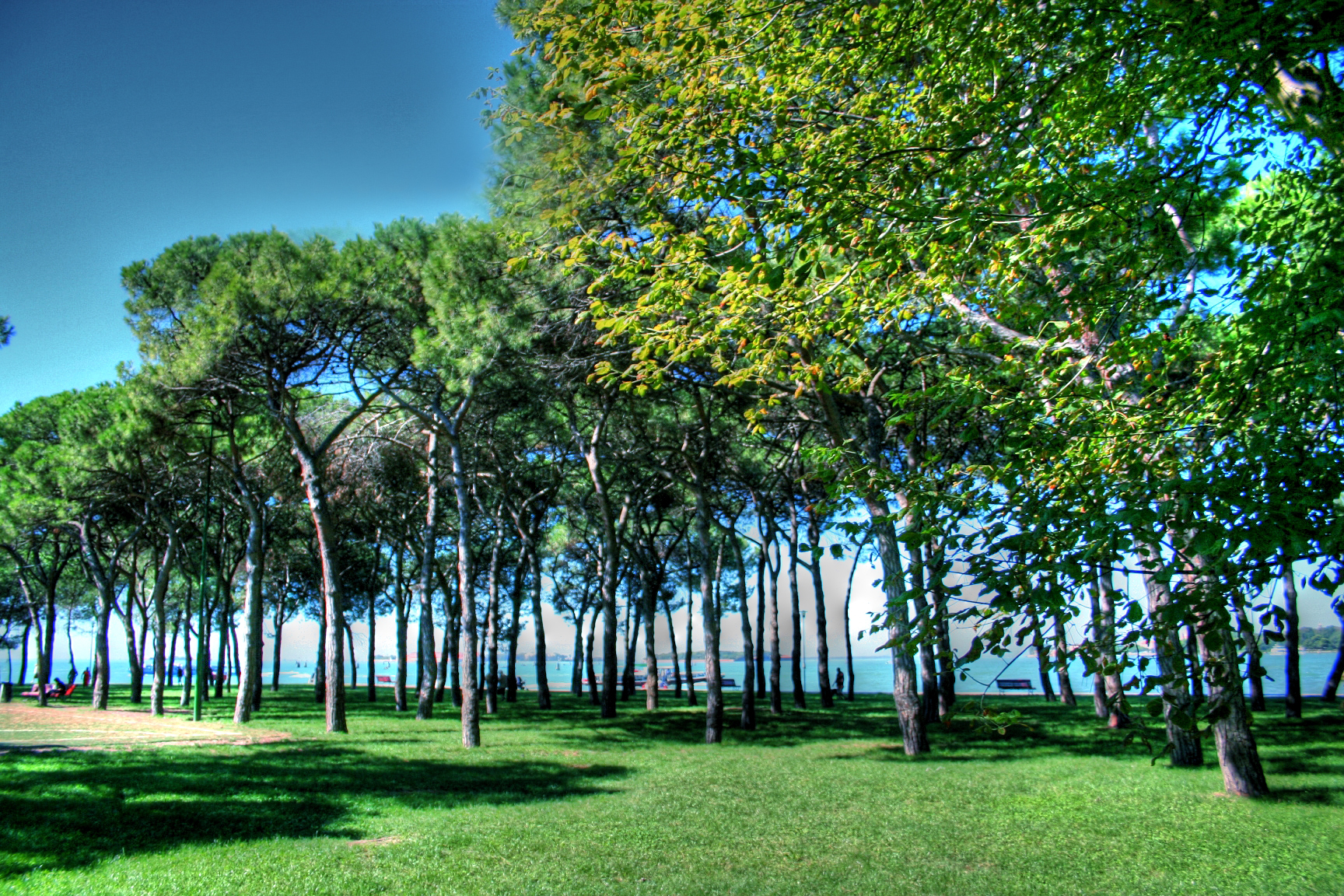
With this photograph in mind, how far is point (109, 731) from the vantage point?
16578 mm

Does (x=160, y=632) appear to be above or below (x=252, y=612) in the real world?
below

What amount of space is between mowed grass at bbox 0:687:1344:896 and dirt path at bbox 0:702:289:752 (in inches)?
45.1

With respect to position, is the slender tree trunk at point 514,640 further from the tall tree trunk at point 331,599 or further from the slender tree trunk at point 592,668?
the tall tree trunk at point 331,599

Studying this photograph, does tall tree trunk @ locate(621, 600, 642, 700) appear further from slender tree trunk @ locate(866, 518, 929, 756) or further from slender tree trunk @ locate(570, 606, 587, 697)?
slender tree trunk @ locate(866, 518, 929, 756)

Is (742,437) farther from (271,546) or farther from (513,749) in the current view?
(271,546)

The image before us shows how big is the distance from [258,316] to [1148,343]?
15.5m

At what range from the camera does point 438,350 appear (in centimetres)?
1449

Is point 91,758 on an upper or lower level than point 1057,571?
lower

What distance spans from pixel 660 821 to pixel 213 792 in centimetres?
582

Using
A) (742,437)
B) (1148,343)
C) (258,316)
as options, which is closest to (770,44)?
(1148,343)

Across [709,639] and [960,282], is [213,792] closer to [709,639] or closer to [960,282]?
[709,639]

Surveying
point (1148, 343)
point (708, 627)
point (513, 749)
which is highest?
point (1148, 343)

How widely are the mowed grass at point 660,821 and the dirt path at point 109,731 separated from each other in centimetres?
115

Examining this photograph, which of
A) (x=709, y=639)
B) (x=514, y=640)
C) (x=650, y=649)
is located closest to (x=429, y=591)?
(x=709, y=639)
